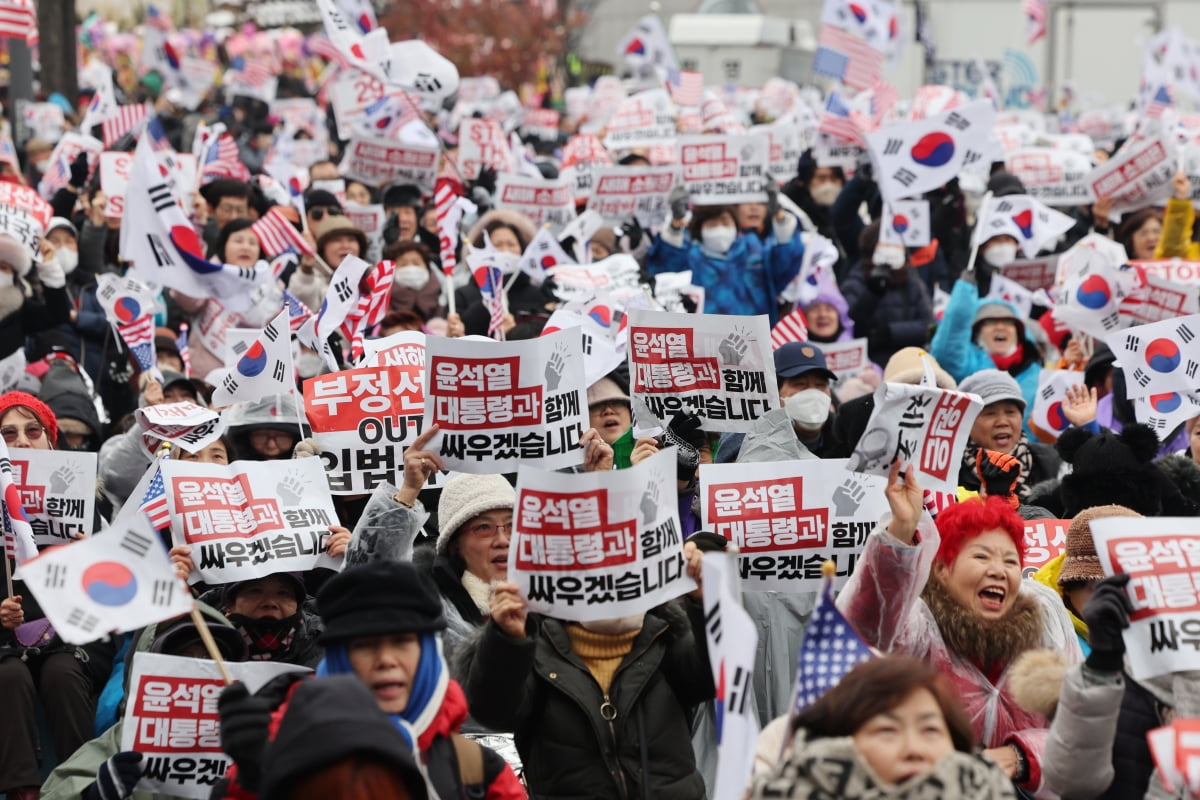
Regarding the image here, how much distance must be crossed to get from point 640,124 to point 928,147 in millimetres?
4450

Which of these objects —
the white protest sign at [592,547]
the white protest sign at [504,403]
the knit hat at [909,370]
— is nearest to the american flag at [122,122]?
the knit hat at [909,370]

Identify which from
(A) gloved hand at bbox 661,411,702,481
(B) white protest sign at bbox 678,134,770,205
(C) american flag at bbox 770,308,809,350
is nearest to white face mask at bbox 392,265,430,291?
(B) white protest sign at bbox 678,134,770,205

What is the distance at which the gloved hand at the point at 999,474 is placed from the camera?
269 inches

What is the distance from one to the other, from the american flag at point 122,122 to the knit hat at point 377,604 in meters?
10.8

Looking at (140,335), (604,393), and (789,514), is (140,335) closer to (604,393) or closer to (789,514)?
(604,393)

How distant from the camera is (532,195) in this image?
12016mm

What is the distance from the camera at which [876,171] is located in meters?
11.5

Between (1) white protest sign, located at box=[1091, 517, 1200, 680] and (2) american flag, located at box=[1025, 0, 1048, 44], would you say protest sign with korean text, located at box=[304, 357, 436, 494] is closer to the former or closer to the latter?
(1) white protest sign, located at box=[1091, 517, 1200, 680]

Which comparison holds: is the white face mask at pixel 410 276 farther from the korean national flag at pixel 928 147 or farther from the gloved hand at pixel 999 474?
the gloved hand at pixel 999 474

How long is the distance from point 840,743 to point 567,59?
115 feet

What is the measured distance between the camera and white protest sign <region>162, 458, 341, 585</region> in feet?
18.4

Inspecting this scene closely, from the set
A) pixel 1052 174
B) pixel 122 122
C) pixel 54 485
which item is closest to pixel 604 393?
pixel 54 485

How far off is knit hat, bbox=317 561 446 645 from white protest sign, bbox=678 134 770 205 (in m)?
7.27

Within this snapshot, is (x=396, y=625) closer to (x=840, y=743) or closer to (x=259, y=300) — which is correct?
(x=840, y=743)
